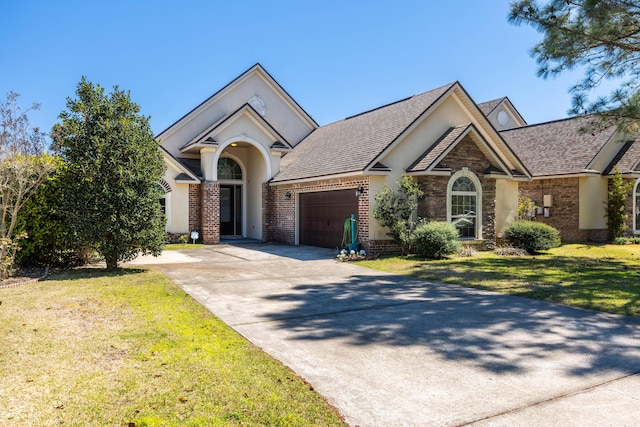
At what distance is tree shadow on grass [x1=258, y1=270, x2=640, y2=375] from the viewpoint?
17.1ft

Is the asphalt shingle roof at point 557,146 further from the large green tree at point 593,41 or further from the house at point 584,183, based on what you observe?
the large green tree at point 593,41

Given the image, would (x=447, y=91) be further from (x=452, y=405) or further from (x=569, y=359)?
(x=452, y=405)

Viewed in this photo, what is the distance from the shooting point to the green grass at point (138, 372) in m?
3.62

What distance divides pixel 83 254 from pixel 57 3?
6.34m

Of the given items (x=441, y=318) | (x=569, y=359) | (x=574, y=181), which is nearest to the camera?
(x=569, y=359)

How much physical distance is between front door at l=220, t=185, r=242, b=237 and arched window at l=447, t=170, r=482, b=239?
11612mm

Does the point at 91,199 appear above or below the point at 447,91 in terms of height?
below

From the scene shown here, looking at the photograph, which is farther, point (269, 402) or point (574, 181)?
point (574, 181)

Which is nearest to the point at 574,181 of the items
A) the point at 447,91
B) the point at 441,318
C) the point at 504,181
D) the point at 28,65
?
the point at 504,181

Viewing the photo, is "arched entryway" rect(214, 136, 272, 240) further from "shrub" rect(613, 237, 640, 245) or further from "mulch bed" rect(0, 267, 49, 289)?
"shrub" rect(613, 237, 640, 245)

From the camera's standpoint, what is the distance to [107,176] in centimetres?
1101

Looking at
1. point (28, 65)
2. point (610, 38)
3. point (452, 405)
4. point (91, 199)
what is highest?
point (610, 38)

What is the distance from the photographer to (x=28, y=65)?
38.1 ft

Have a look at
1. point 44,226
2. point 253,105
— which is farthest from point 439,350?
point 253,105
